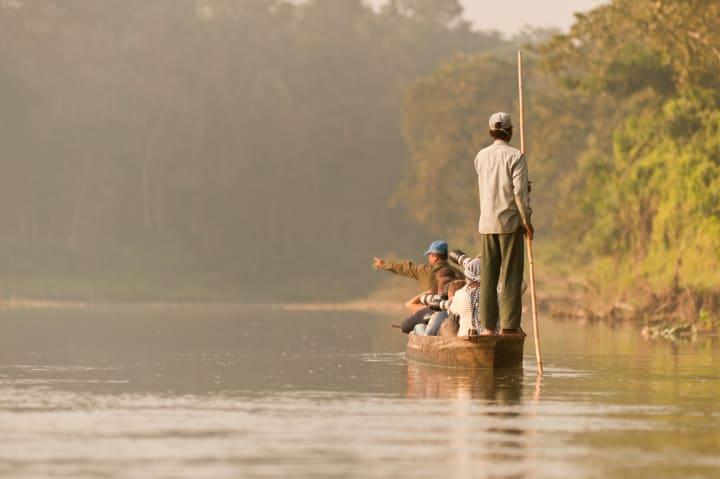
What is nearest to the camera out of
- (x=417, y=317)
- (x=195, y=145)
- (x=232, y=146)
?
(x=417, y=317)

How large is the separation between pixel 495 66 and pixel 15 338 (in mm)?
54514

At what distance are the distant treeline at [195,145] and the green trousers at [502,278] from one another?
73.9m

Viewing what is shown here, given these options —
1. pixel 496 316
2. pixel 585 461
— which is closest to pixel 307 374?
pixel 496 316

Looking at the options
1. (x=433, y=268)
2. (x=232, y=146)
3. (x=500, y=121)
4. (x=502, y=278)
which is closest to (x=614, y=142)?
(x=433, y=268)

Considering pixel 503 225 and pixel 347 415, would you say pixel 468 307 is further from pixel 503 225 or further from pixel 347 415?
pixel 347 415

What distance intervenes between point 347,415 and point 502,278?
568 cm

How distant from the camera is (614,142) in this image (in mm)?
53594

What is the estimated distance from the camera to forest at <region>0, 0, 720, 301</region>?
83.6 metres

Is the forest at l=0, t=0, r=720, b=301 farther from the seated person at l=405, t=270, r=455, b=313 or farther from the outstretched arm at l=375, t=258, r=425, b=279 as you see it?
the seated person at l=405, t=270, r=455, b=313

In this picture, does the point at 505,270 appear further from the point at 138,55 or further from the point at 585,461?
the point at 138,55

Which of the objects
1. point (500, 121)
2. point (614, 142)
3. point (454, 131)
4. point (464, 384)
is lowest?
point (464, 384)

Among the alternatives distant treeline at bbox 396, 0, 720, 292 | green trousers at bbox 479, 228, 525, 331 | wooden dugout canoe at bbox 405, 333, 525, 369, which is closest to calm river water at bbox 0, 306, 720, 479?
wooden dugout canoe at bbox 405, 333, 525, 369

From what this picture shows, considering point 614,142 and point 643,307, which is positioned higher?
point 614,142

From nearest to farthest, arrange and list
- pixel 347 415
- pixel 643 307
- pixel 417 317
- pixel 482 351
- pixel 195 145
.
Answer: pixel 347 415 < pixel 482 351 < pixel 417 317 < pixel 643 307 < pixel 195 145
